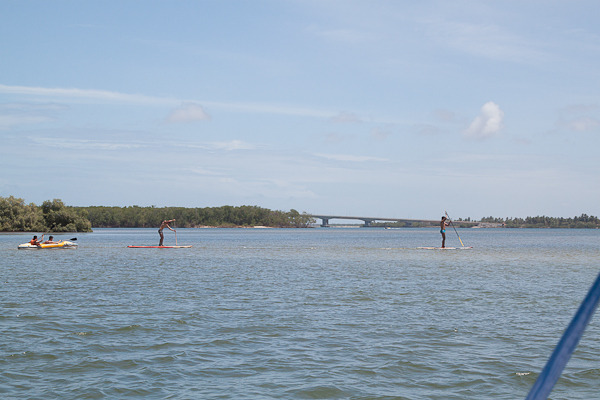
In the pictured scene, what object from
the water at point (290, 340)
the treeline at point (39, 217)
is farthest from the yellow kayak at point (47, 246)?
the treeline at point (39, 217)

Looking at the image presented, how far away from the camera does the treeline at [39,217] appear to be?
439 feet

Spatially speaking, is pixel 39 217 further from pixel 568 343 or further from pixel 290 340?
pixel 568 343

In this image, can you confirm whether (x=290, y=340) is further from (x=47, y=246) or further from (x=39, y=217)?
(x=39, y=217)

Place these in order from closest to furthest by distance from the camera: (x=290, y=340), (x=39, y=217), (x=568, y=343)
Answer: (x=568, y=343) → (x=290, y=340) → (x=39, y=217)

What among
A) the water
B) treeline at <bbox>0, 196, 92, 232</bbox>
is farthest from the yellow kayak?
treeline at <bbox>0, 196, 92, 232</bbox>

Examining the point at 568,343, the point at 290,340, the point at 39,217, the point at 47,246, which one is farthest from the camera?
the point at 39,217

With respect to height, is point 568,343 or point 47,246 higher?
point 568,343

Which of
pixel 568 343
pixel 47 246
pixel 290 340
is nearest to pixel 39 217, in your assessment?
pixel 47 246

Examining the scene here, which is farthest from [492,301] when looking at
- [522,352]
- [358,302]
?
[522,352]

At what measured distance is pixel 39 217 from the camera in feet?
455

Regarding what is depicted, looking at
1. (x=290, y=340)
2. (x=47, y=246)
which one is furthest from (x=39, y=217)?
(x=290, y=340)

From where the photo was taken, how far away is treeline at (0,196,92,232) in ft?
439

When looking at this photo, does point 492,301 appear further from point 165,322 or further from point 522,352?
point 165,322

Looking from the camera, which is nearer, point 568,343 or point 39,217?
point 568,343
